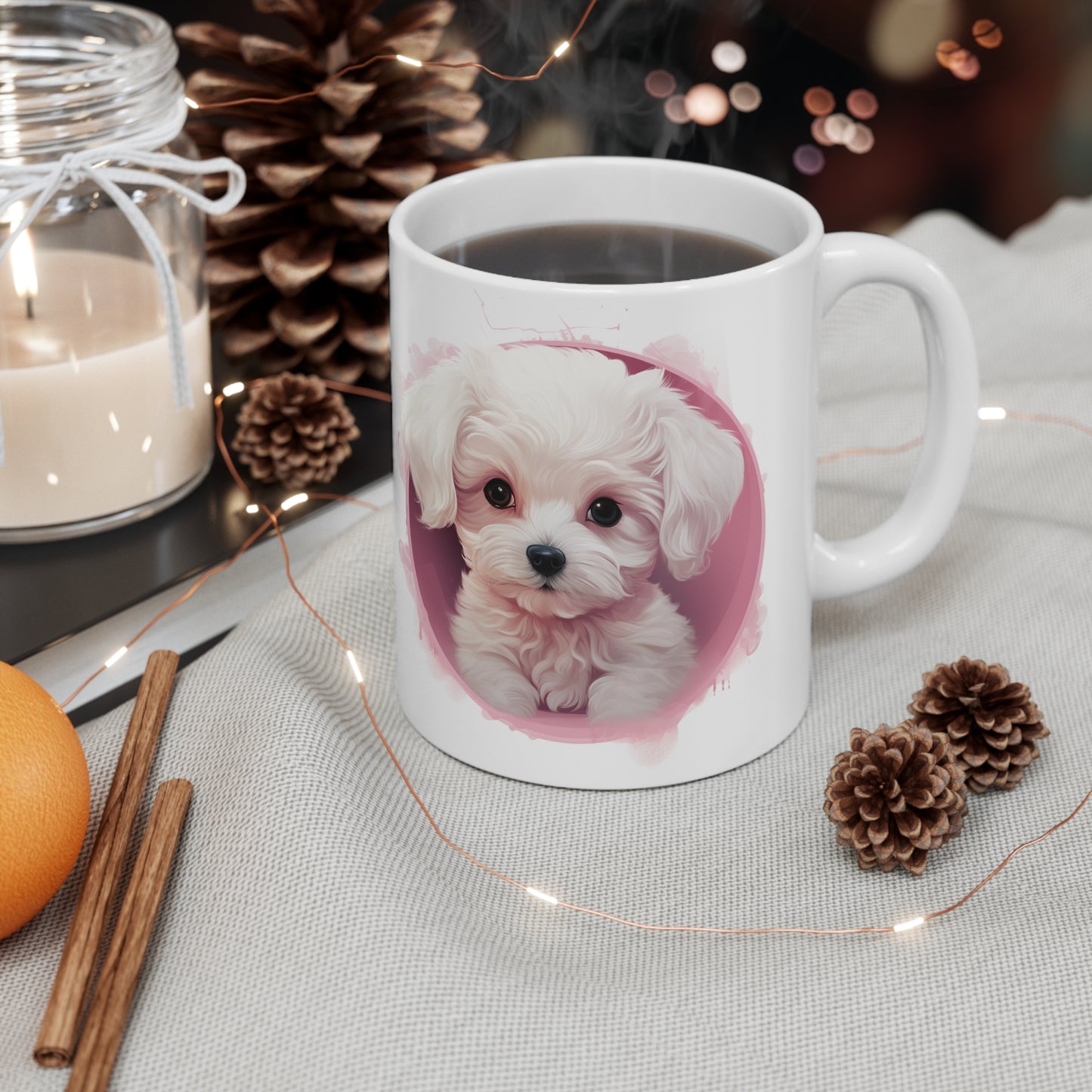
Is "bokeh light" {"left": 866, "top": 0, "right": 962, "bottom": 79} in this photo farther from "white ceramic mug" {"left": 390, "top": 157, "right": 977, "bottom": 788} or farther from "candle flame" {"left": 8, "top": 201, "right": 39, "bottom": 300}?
"candle flame" {"left": 8, "top": 201, "right": 39, "bottom": 300}

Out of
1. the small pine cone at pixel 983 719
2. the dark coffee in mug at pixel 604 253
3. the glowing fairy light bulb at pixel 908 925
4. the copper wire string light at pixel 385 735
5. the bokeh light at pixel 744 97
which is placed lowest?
the copper wire string light at pixel 385 735

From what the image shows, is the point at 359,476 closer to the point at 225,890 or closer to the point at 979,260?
the point at 225,890

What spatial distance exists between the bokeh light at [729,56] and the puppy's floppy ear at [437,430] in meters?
0.64

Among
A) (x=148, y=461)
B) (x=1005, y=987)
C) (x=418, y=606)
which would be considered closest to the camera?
(x=1005, y=987)

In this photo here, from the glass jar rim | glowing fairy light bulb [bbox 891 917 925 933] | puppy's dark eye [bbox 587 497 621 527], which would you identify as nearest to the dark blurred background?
the glass jar rim

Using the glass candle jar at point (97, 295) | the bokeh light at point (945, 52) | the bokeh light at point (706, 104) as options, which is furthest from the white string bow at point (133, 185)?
the bokeh light at point (945, 52)

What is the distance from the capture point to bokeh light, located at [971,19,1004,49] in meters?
1.18

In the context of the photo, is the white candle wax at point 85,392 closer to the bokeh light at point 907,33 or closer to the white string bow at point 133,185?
the white string bow at point 133,185

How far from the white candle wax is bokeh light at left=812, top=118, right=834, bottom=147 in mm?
645

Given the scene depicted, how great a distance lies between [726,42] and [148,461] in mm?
610

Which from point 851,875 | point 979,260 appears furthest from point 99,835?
point 979,260

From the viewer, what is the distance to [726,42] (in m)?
1.03

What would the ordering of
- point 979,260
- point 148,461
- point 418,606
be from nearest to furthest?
1. point 418,606
2. point 148,461
3. point 979,260

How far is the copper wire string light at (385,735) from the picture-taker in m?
0.47
